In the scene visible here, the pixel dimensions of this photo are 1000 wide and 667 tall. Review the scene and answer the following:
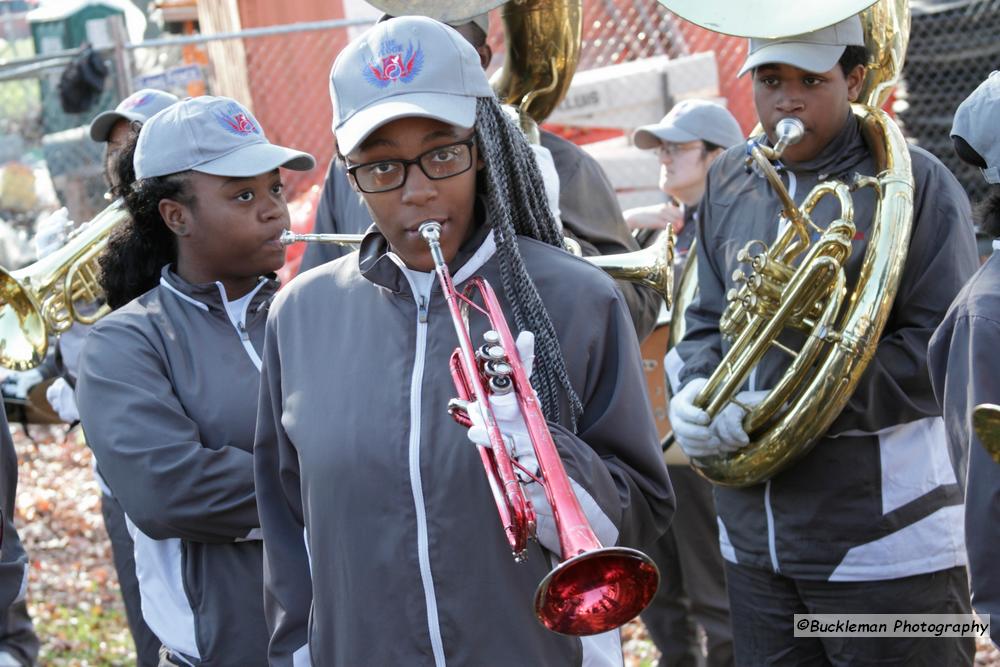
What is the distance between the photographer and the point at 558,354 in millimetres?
2291

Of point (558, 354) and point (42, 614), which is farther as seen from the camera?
point (42, 614)

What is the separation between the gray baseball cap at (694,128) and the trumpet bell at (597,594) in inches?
131

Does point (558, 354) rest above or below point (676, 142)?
above

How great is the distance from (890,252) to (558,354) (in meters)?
1.26

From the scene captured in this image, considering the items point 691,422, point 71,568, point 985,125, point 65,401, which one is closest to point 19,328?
point 65,401

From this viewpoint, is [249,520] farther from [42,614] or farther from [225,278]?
[42,614]

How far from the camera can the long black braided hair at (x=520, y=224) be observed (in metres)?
2.30

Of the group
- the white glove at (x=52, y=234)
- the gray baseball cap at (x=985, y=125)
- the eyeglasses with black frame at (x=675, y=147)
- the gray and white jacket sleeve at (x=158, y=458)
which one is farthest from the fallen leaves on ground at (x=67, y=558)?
the gray baseball cap at (x=985, y=125)

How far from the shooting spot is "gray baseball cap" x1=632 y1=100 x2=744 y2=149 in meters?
5.12

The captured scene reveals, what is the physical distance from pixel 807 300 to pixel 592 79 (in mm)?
4769

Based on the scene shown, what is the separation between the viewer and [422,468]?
228 cm

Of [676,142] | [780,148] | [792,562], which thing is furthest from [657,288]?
[676,142]

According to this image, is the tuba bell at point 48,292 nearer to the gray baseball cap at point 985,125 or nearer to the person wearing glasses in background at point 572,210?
Answer: the person wearing glasses in background at point 572,210

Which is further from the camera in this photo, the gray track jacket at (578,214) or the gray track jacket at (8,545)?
the gray track jacket at (578,214)
